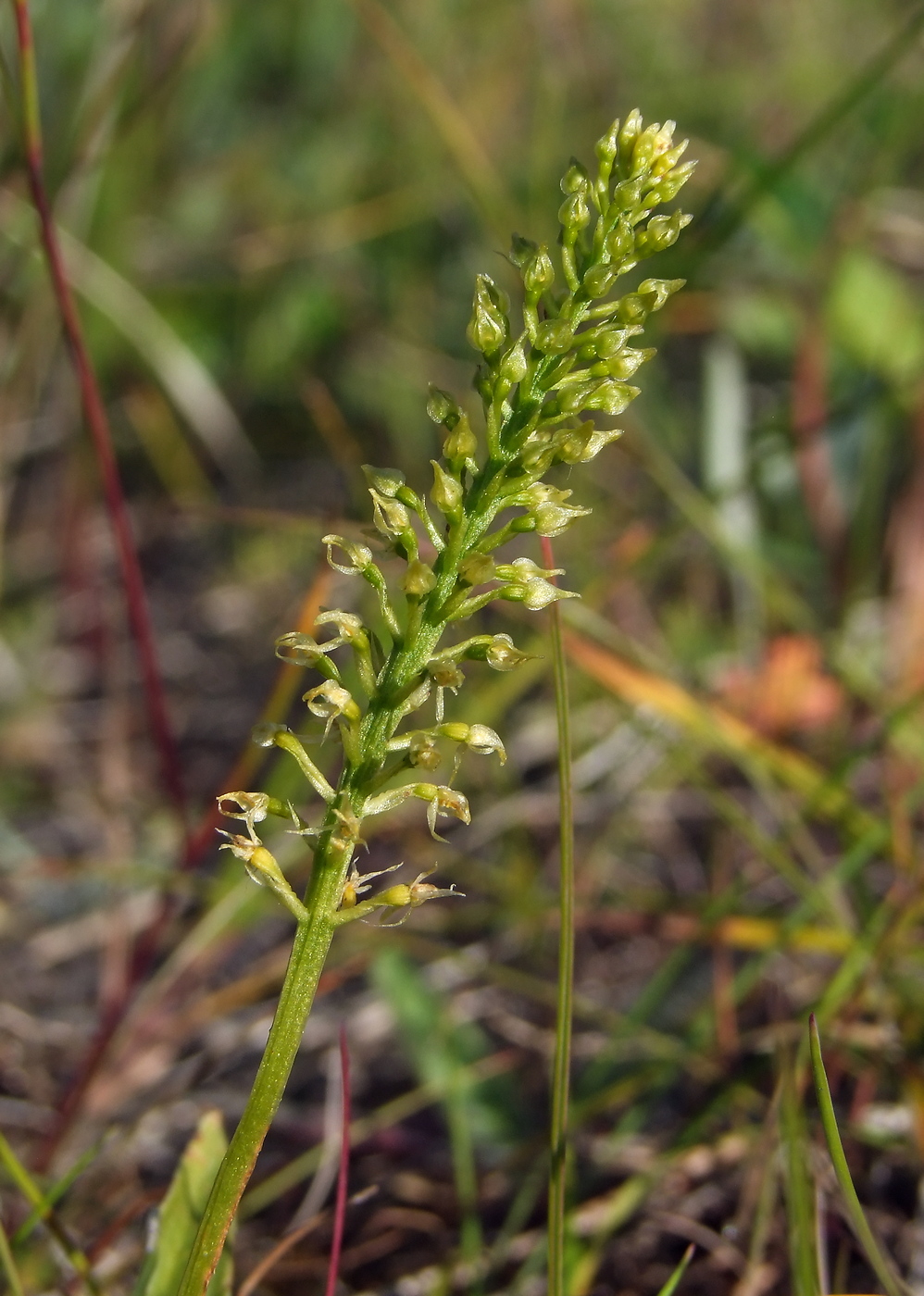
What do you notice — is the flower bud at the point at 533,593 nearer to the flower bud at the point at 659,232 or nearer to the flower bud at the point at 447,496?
the flower bud at the point at 447,496

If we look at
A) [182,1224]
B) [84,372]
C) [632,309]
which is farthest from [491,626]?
[632,309]

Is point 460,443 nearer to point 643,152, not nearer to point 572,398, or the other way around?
point 572,398

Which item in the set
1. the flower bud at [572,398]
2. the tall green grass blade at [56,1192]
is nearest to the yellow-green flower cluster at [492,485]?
the flower bud at [572,398]

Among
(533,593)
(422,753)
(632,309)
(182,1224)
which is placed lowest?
(182,1224)

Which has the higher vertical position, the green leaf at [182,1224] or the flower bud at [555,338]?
the flower bud at [555,338]

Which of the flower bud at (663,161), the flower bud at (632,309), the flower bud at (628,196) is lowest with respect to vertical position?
the flower bud at (632,309)

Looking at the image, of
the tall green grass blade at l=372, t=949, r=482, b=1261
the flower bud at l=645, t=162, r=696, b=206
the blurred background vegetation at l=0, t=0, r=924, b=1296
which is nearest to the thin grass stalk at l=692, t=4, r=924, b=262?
the blurred background vegetation at l=0, t=0, r=924, b=1296

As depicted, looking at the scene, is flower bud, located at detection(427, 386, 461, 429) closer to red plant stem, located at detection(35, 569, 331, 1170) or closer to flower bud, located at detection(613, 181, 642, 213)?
flower bud, located at detection(613, 181, 642, 213)

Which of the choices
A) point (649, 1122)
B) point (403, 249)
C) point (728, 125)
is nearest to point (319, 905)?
point (649, 1122)
